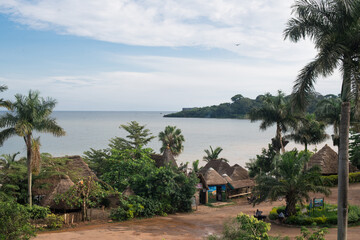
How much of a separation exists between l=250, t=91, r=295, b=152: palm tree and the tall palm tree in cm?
1998

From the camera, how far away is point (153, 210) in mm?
21688

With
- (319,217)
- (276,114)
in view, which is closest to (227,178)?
(276,114)

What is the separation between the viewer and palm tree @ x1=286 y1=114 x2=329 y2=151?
33.8 meters

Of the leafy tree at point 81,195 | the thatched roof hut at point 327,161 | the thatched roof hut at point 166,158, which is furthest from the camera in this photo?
the thatched roof hut at point 327,161

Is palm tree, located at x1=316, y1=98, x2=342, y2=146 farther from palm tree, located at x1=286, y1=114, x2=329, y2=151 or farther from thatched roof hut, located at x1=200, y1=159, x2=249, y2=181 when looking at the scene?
thatched roof hut, located at x1=200, y1=159, x2=249, y2=181

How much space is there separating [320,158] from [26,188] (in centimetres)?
2568

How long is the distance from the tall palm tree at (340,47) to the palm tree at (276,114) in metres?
20.0

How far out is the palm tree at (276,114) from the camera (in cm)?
3200

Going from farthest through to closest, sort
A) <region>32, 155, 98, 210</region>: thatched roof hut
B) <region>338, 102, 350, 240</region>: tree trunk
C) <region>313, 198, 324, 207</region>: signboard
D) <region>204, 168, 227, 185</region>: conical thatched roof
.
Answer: <region>204, 168, 227, 185</region>: conical thatched roof, <region>32, 155, 98, 210</region>: thatched roof hut, <region>313, 198, 324, 207</region>: signboard, <region>338, 102, 350, 240</region>: tree trunk

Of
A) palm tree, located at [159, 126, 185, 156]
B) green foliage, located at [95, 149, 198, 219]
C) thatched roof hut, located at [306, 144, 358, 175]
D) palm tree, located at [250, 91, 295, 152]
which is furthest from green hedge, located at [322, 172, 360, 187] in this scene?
palm tree, located at [159, 126, 185, 156]

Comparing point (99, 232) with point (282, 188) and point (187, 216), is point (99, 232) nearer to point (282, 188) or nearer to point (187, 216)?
point (187, 216)

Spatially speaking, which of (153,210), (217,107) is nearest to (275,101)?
(153,210)

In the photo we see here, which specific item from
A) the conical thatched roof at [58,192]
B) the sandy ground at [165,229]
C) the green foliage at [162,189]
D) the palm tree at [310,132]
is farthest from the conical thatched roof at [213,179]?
the conical thatched roof at [58,192]

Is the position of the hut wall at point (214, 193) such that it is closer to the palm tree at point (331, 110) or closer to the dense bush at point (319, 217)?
the dense bush at point (319, 217)
